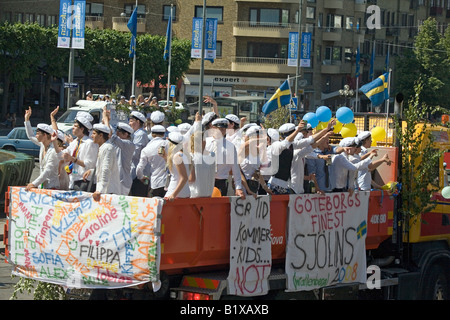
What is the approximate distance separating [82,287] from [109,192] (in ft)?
4.08

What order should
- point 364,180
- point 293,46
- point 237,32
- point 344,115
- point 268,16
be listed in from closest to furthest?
point 364,180 → point 344,115 → point 293,46 → point 237,32 → point 268,16

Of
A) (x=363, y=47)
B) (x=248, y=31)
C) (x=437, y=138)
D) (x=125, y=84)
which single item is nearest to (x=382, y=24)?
(x=363, y=47)

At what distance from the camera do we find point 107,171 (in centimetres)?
952

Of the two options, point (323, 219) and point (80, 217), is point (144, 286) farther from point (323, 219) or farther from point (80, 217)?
point (323, 219)

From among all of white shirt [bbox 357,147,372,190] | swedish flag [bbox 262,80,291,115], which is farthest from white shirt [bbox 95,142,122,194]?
swedish flag [bbox 262,80,291,115]

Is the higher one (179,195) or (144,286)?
(179,195)

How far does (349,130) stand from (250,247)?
4851 millimetres

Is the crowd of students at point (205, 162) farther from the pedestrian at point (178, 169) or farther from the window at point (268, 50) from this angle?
the window at point (268, 50)

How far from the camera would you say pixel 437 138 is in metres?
12.3

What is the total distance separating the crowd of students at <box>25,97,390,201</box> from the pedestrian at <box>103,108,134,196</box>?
1cm

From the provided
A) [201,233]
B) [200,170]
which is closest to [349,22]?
[200,170]

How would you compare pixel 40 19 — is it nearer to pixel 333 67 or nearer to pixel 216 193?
pixel 333 67

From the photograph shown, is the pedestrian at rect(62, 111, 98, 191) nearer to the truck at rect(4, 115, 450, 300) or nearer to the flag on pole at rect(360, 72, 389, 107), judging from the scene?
the truck at rect(4, 115, 450, 300)

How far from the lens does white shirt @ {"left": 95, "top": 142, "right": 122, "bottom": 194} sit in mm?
9445
